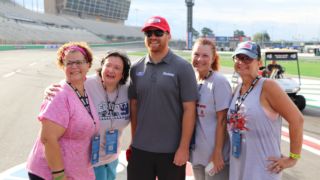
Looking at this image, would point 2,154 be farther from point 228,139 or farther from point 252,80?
point 252,80

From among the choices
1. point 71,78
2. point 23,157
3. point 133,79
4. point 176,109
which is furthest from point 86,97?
point 23,157

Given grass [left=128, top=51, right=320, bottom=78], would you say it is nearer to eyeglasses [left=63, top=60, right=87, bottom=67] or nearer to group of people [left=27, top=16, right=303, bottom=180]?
group of people [left=27, top=16, right=303, bottom=180]

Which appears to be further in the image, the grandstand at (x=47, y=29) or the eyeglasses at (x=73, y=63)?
the grandstand at (x=47, y=29)

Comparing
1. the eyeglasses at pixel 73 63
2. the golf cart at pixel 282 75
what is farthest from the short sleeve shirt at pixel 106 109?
the golf cart at pixel 282 75

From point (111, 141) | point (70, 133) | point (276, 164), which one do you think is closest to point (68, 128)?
point (70, 133)

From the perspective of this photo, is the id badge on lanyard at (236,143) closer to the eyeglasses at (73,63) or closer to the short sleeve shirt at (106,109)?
the short sleeve shirt at (106,109)

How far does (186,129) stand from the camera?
293 cm

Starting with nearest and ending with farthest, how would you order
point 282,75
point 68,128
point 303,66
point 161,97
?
point 68,128 < point 161,97 < point 282,75 < point 303,66

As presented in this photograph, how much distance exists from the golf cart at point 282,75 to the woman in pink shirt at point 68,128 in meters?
7.62

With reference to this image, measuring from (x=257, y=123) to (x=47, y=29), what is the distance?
87882 millimetres

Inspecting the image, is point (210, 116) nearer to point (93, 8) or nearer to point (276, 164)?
point (276, 164)

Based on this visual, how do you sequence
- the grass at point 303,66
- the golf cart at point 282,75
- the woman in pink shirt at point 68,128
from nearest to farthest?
the woman in pink shirt at point 68,128 < the golf cart at point 282,75 < the grass at point 303,66

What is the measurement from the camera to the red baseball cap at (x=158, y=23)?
9.51 feet

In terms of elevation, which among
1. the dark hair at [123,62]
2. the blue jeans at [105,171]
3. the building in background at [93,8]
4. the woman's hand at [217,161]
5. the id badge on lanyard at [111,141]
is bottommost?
the blue jeans at [105,171]
